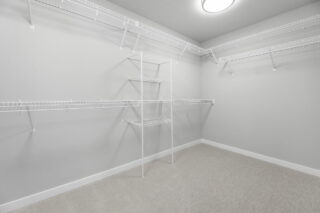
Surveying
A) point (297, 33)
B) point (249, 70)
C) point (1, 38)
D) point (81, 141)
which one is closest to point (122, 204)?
point (81, 141)

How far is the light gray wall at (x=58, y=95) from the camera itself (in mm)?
1332

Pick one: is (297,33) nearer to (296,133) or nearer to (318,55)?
(318,55)

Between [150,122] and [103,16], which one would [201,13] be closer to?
[103,16]

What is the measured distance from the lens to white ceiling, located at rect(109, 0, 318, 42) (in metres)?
1.91

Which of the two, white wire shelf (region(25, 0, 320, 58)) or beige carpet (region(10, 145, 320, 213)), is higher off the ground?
white wire shelf (region(25, 0, 320, 58))

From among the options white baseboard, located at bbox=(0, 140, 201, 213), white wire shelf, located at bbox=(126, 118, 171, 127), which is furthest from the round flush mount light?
white baseboard, located at bbox=(0, 140, 201, 213)

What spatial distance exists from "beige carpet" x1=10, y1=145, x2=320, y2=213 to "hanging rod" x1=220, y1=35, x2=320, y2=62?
1740 mm

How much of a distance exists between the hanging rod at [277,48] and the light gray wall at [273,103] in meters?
0.09

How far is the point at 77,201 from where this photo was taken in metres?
1.48

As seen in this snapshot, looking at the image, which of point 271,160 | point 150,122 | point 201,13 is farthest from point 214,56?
point 271,160

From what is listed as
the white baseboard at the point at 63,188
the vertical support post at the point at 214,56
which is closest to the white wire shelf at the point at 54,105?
the white baseboard at the point at 63,188

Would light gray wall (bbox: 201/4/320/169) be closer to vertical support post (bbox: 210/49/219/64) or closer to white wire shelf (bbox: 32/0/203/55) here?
vertical support post (bbox: 210/49/219/64)

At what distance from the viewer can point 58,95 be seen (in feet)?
5.12

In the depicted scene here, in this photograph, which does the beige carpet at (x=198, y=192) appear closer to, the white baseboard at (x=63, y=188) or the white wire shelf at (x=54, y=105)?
the white baseboard at (x=63, y=188)
